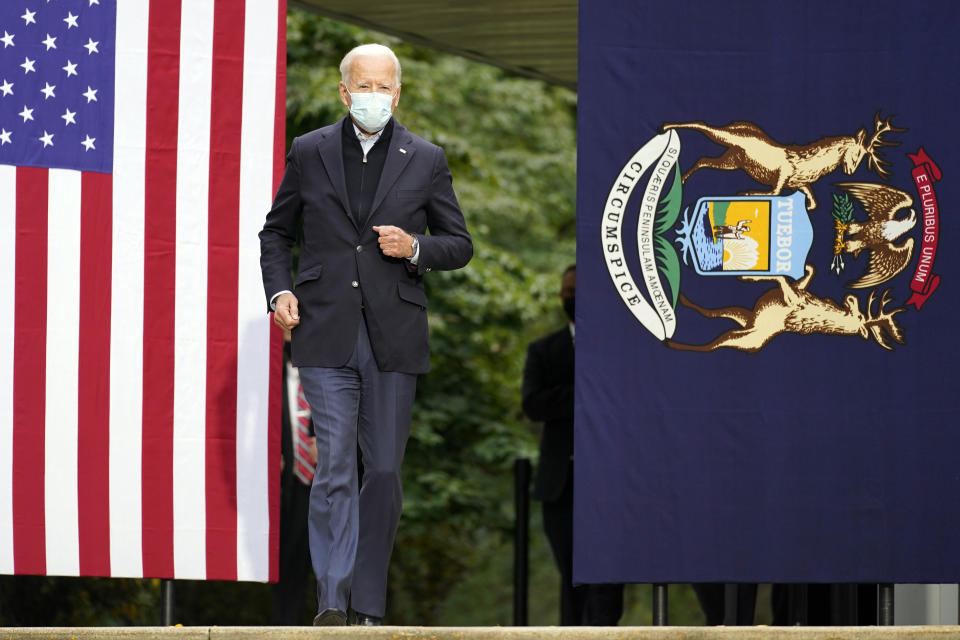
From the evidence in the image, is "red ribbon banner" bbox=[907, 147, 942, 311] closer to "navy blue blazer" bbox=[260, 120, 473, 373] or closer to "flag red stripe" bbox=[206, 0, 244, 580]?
"navy blue blazer" bbox=[260, 120, 473, 373]

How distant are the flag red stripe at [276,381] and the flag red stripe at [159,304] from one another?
0.38m

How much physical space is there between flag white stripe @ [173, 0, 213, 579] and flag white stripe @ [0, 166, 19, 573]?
0.62 meters

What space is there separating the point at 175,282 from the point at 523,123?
11378 millimetres

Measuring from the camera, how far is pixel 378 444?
17.0 ft

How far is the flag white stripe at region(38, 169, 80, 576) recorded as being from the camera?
19.5ft

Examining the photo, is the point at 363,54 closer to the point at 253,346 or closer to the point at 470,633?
the point at 253,346

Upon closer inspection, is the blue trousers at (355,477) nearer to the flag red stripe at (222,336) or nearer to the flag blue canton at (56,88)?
the flag red stripe at (222,336)

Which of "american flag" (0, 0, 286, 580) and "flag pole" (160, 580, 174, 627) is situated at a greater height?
"american flag" (0, 0, 286, 580)

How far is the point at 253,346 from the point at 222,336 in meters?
0.12

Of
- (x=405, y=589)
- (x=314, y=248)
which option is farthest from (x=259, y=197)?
(x=405, y=589)

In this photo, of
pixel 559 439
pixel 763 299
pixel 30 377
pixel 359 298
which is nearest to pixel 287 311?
pixel 359 298

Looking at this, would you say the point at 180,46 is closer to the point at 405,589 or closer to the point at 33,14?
the point at 33,14

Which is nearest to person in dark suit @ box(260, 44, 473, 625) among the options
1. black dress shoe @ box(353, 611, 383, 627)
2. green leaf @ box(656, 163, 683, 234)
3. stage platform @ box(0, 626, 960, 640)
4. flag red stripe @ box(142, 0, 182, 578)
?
black dress shoe @ box(353, 611, 383, 627)

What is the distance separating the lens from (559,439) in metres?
8.04
